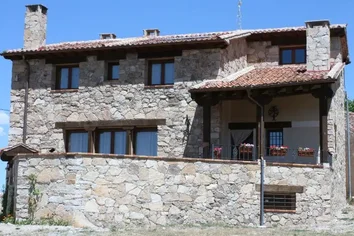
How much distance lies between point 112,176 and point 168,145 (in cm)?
496

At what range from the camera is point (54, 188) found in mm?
17781

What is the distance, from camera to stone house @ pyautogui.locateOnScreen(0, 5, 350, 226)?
1784 centimetres

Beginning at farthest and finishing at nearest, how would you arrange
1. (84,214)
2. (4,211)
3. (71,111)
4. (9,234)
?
1. (71,111)
2. (4,211)
3. (84,214)
4. (9,234)

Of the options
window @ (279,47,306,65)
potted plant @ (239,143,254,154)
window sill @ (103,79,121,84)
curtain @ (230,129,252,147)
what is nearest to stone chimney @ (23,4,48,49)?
window sill @ (103,79,121,84)

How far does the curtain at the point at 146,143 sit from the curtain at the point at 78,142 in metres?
2.08

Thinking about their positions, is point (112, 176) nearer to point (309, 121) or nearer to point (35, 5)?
point (309, 121)

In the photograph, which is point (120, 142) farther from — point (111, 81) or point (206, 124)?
point (206, 124)

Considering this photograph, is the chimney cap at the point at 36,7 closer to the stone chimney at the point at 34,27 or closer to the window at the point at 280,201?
the stone chimney at the point at 34,27

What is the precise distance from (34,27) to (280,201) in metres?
12.9

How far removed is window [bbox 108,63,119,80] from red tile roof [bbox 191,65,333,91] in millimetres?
3748

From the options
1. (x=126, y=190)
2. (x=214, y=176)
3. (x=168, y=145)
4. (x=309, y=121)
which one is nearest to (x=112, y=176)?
(x=126, y=190)

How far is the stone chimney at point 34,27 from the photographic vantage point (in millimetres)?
25672

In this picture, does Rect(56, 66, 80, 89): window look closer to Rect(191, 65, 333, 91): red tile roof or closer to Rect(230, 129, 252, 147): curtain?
Rect(191, 65, 333, 91): red tile roof

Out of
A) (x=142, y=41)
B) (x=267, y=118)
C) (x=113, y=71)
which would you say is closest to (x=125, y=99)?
(x=113, y=71)
